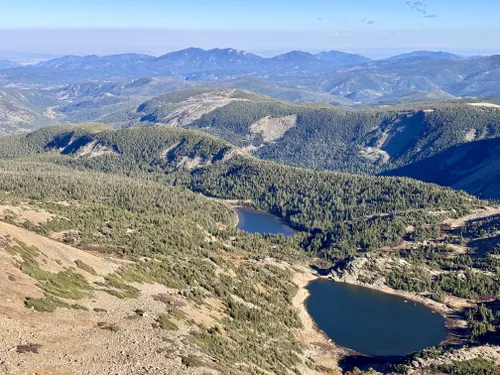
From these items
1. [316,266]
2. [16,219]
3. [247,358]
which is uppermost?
[16,219]

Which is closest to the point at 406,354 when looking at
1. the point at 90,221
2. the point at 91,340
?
the point at 91,340

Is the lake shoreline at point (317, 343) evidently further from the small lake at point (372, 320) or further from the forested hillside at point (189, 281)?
the small lake at point (372, 320)

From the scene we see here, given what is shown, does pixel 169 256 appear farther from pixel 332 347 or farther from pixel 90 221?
pixel 332 347

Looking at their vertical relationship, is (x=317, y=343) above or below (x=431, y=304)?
above

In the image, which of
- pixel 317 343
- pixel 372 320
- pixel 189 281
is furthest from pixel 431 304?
pixel 189 281

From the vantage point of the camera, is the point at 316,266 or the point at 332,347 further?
the point at 316,266

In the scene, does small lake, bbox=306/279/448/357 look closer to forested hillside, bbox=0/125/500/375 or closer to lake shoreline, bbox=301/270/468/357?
lake shoreline, bbox=301/270/468/357

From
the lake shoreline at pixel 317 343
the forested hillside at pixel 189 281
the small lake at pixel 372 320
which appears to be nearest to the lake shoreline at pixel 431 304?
the small lake at pixel 372 320

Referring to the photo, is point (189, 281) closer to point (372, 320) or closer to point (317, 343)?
point (317, 343)
